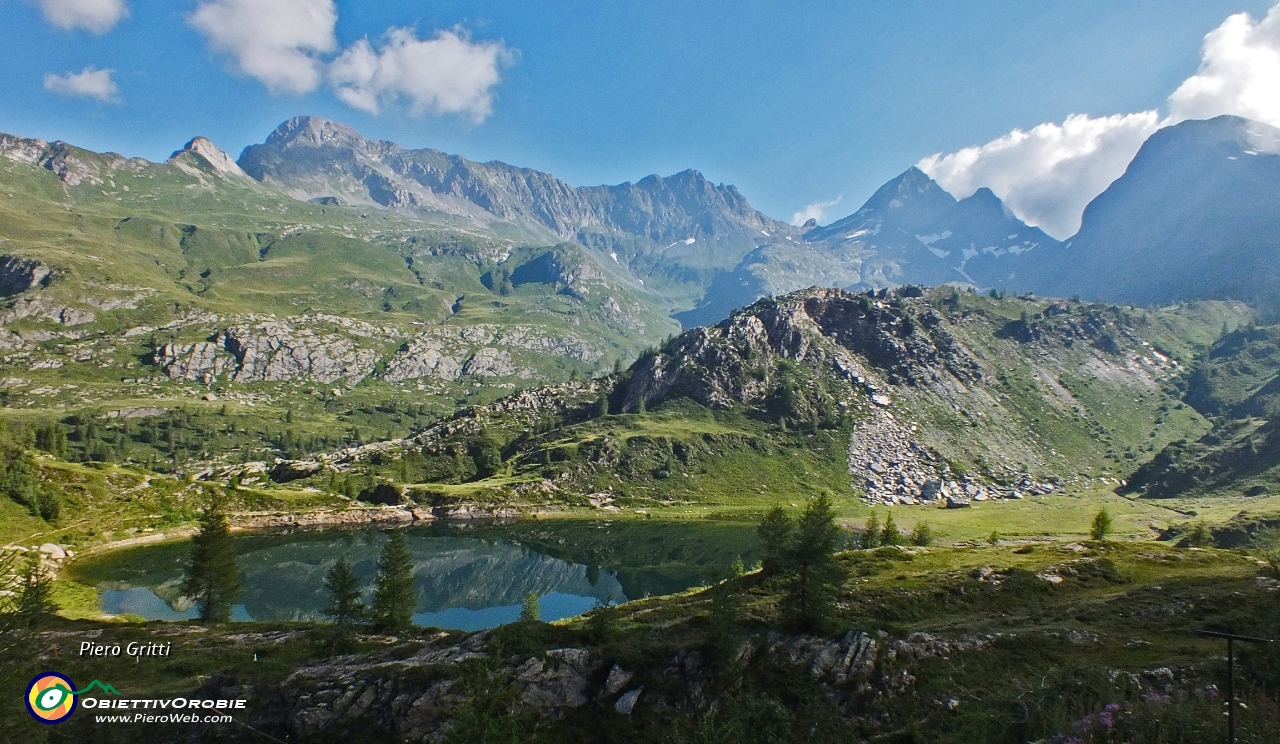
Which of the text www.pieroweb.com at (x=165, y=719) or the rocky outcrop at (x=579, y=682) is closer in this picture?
the rocky outcrop at (x=579, y=682)

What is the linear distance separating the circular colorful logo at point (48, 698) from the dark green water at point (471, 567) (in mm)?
53688

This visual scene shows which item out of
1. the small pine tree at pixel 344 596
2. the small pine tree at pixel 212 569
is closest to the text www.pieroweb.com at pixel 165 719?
the small pine tree at pixel 344 596

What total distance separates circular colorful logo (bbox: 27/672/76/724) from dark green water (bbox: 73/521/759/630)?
53688 mm

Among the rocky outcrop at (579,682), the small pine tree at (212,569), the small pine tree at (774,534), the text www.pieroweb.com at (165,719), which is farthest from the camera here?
the small pine tree at (212,569)

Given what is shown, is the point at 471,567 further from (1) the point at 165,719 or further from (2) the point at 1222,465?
(2) the point at 1222,465

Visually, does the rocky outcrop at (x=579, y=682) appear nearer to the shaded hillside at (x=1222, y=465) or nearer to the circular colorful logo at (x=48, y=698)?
the circular colorful logo at (x=48, y=698)

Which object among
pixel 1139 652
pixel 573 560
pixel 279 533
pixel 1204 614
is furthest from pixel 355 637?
pixel 279 533

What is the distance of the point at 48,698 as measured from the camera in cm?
2102

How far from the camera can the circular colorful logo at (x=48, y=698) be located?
2025 centimetres

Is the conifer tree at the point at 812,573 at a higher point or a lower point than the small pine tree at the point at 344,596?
higher

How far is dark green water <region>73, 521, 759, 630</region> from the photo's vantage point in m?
Result: 84.7

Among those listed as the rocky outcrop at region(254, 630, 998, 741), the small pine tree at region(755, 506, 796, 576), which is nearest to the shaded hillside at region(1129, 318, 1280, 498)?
the small pine tree at region(755, 506, 796, 576)

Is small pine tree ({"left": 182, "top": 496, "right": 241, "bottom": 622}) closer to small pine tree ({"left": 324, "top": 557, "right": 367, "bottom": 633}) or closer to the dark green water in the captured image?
the dark green water

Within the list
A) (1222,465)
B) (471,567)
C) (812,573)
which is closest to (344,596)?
(812,573)
